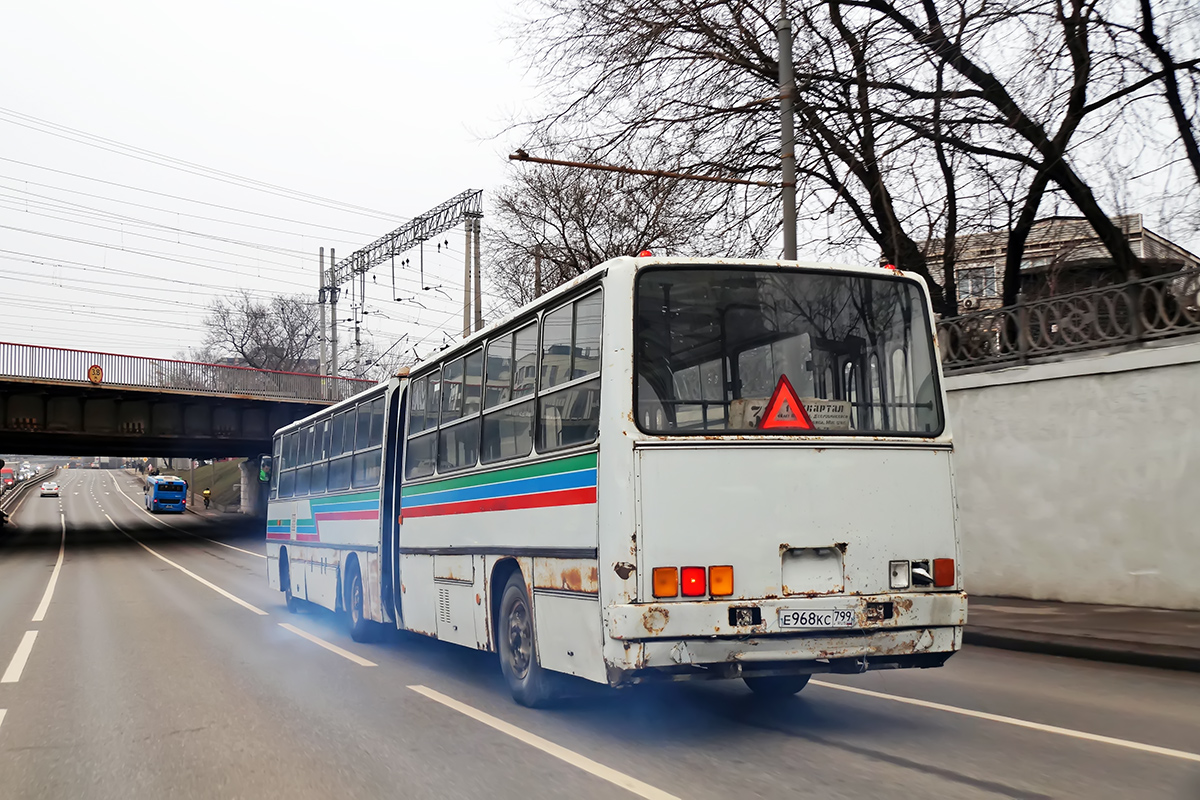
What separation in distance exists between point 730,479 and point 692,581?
663mm

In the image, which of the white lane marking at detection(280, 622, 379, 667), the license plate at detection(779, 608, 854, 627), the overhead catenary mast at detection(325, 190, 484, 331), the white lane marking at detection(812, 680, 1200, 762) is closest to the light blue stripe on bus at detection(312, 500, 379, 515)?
the white lane marking at detection(280, 622, 379, 667)

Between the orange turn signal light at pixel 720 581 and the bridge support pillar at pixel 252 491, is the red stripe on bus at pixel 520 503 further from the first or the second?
the bridge support pillar at pixel 252 491

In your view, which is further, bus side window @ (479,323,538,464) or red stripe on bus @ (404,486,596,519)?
bus side window @ (479,323,538,464)

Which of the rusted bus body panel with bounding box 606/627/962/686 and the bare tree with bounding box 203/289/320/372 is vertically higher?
the bare tree with bounding box 203/289/320/372

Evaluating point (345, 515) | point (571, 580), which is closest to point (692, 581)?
point (571, 580)

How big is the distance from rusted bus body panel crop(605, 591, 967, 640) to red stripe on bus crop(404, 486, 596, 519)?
0.83 m

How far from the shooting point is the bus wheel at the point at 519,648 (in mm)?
8195

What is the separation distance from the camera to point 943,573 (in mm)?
7199

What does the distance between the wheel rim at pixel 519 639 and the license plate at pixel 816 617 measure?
2.17 metres

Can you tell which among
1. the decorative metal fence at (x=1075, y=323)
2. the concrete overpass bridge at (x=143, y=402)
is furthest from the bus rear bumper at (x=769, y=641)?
the concrete overpass bridge at (x=143, y=402)

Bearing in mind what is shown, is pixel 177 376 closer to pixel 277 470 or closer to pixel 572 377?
pixel 277 470

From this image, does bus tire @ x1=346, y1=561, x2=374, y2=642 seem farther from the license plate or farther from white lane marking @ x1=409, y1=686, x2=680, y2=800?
the license plate

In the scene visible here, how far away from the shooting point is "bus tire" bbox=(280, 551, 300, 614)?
60.5 feet

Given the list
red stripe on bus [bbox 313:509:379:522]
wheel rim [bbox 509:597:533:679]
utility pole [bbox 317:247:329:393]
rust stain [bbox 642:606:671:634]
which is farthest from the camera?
utility pole [bbox 317:247:329:393]
